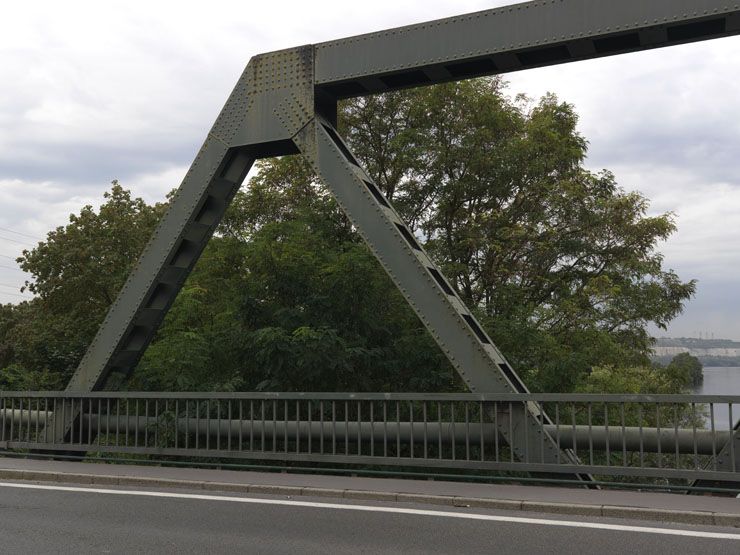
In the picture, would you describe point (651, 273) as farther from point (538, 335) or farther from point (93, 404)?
point (93, 404)

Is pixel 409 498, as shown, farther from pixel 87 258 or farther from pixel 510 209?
pixel 87 258

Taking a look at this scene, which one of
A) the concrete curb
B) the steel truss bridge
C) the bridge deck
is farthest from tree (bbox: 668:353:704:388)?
the concrete curb

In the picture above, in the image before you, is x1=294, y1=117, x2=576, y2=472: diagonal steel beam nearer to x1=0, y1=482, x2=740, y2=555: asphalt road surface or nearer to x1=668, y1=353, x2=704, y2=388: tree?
x1=0, y1=482, x2=740, y2=555: asphalt road surface

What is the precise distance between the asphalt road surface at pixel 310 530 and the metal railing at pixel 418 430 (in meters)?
1.02

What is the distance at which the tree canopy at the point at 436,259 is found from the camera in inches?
465

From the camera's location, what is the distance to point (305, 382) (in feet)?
37.9

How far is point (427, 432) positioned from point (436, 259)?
9.80 m

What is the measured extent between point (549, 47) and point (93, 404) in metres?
7.89

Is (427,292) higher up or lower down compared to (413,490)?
higher up

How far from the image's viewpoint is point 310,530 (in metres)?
6.32

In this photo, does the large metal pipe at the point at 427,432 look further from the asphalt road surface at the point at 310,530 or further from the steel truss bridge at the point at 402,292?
the asphalt road surface at the point at 310,530

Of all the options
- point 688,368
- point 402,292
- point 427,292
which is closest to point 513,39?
point 427,292

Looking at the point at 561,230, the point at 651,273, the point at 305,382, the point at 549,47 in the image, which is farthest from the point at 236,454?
the point at 651,273

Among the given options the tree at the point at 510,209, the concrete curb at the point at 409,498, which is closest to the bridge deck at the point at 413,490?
the concrete curb at the point at 409,498
